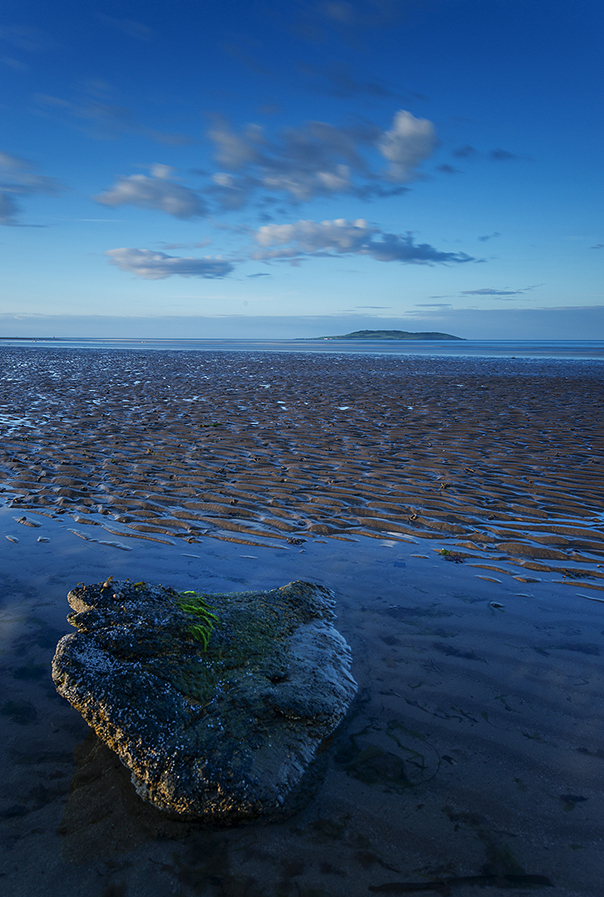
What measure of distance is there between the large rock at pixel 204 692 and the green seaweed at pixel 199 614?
0.01 metres

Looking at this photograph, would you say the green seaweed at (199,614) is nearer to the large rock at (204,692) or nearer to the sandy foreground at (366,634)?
the large rock at (204,692)

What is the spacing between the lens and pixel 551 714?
12.1ft

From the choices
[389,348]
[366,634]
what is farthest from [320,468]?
[389,348]

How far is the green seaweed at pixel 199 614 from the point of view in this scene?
3832 mm

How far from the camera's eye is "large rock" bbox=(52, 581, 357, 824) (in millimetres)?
Result: 2924

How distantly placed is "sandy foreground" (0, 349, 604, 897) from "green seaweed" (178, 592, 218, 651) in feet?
3.21

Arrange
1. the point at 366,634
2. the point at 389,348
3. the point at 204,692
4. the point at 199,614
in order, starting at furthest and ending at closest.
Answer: the point at 389,348
the point at 366,634
the point at 199,614
the point at 204,692

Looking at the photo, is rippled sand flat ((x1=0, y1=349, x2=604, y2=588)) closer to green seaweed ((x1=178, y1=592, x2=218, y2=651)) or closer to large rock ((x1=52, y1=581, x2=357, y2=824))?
green seaweed ((x1=178, y1=592, x2=218, y2=651))

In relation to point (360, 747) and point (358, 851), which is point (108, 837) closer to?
point (358, 851)

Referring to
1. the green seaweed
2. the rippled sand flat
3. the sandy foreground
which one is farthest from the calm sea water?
the green seaweed

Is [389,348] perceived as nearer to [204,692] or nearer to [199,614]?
[199,614]

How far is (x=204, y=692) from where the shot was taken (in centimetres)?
344

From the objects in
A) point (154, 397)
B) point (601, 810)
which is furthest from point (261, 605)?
point (154, 397)

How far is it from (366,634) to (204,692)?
1.74 metres
